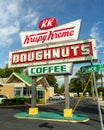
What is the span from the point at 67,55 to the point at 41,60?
2568mm

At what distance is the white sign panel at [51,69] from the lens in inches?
698

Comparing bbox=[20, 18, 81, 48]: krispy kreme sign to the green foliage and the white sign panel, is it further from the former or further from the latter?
the green foliage

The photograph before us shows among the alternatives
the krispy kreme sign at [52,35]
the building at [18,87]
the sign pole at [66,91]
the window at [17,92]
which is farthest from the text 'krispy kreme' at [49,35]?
the window at [17,92]

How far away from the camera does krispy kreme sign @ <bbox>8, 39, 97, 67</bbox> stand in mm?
17109

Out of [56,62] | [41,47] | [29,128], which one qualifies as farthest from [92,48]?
[29,128]

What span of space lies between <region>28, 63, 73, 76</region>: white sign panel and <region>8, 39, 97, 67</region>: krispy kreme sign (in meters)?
0.35

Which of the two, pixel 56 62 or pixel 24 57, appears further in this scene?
pixel 24 57

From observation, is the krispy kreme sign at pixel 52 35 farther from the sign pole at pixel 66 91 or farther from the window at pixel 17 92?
the window at pixel 17 92

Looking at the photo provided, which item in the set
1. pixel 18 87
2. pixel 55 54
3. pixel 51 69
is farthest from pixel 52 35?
pixel 18 87

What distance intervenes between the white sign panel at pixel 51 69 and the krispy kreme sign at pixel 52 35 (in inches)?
87.7

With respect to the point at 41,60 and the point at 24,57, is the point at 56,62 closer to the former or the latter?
→ the point at 41,60

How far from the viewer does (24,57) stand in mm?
19922

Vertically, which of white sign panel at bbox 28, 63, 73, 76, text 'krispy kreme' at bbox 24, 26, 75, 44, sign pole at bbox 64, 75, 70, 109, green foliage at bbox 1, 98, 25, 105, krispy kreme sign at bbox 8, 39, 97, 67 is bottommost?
green foliage at bbox 1, 98, 25, 105

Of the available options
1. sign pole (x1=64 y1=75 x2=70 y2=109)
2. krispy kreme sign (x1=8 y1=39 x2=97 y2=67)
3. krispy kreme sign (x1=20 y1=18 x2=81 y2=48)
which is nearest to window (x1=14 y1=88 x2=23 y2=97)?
krispy kreme sign (x1=8 y1=39 x2=97 y2=67)
